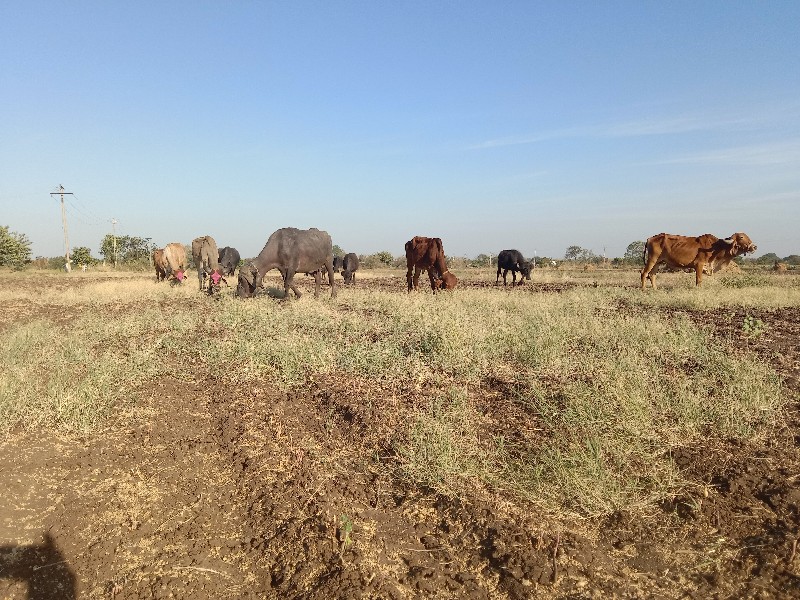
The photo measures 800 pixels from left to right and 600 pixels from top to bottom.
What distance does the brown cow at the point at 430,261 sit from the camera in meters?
15.5

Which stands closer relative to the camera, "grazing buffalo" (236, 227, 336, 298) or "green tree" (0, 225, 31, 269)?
"grazing buffalo" (236, 227, 336, 298)

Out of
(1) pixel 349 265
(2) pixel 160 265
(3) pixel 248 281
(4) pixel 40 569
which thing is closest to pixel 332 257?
(3) pixel 248 281

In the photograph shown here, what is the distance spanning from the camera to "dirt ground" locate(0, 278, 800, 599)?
2.51 m

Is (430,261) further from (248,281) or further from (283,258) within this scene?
(248,281)

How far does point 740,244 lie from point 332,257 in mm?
13401

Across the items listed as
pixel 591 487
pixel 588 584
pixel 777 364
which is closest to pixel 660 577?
pixel 588 584

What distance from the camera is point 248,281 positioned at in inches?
497

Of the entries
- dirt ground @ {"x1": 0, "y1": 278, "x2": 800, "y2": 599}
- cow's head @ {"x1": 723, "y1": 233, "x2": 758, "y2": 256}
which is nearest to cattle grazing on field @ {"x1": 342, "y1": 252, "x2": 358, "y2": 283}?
cow's head @ {"x1": 723, "y1": 233, "x2": 758, "y2": 256}

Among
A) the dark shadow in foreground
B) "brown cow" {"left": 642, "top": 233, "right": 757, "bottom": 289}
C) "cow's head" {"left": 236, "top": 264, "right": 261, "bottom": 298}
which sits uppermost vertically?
"brown cow" {"left": 642, "top": 233, "right": 757, "bottom": 289}

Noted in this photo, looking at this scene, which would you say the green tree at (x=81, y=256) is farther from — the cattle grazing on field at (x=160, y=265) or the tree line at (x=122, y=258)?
the cattle grazing on field at (x=160, y=265)

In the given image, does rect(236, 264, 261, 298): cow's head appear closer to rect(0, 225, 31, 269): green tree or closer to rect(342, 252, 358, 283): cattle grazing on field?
rect(342, 252, 358, 283): cattle grazing on field

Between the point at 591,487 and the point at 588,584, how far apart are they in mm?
802

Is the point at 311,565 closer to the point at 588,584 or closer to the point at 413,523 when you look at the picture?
the point at 413,523

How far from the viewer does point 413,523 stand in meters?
3.07
